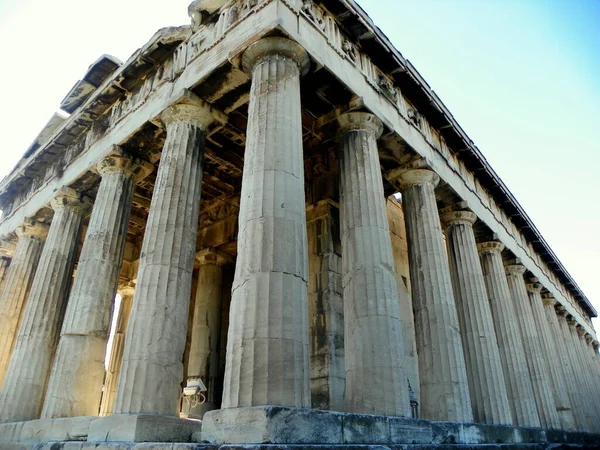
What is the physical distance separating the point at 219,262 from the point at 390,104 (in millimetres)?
11022

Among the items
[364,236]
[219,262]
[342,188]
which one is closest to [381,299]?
[364,236]

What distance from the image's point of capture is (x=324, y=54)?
12836 millimetres

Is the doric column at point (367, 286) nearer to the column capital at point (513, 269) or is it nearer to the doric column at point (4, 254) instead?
the column capital at point (513, 269)

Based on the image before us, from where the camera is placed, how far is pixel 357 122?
13.7m

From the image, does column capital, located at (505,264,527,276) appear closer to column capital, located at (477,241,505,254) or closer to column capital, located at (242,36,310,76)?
column capital, located at (477,241,505,254)

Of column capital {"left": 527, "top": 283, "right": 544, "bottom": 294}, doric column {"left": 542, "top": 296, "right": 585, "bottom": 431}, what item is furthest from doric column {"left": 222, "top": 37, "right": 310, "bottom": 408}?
doric column {"left": 542, "top": 296, "right": 585, "bottom": 431}

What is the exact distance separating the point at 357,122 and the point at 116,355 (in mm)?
19984

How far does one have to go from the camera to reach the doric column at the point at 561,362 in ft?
88.4

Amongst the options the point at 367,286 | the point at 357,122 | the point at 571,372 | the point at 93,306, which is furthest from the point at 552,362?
the point at 93,306

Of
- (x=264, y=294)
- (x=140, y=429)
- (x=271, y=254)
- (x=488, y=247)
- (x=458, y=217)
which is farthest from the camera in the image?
(x=488, y=247)

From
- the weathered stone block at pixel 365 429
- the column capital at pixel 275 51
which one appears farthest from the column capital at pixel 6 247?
the weathered stone block at pixel 365 429

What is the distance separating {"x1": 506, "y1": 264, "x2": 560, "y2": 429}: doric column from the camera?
2167 centimetres

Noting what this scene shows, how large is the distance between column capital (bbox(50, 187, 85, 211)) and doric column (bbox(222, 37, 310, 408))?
1074 centimetres

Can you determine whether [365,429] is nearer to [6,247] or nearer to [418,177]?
[418,177]
